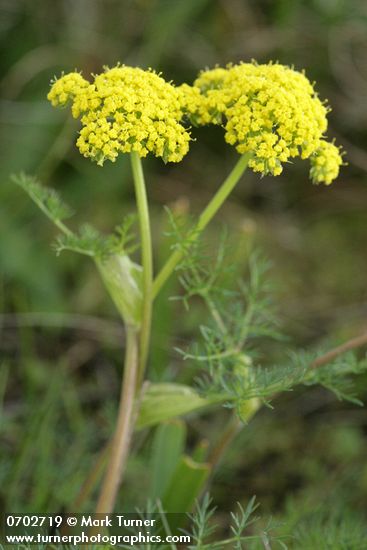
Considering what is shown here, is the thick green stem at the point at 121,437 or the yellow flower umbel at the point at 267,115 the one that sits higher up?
the yellow flower umbel at the point at 267,115

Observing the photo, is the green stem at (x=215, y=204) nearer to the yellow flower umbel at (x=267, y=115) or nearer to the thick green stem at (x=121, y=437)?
the yellow flower umbel at (x=267, y=115)

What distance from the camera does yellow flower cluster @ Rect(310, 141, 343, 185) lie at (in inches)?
54.6

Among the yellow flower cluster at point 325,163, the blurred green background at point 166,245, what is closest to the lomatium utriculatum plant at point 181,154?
the yellow flower cluster at point 325,163

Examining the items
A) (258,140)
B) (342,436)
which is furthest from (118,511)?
(258,140)

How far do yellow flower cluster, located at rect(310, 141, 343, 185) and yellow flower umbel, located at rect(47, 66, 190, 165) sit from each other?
0.97ft

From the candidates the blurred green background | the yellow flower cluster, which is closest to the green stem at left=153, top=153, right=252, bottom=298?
the yellow flower cluster

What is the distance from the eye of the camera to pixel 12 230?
8.70 feet

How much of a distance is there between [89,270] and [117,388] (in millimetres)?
546

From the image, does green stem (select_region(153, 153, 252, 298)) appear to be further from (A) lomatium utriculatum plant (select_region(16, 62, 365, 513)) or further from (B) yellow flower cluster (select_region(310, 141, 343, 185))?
(B) yellow flower cluster (select_region(310, 141, 343, 185))

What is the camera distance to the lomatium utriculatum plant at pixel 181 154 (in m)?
1.27

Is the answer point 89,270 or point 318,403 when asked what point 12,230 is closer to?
point 89,270

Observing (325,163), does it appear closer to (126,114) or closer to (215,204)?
(215,204)

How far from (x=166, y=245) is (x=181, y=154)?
81 cm

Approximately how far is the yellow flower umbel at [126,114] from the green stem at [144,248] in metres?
0.06
